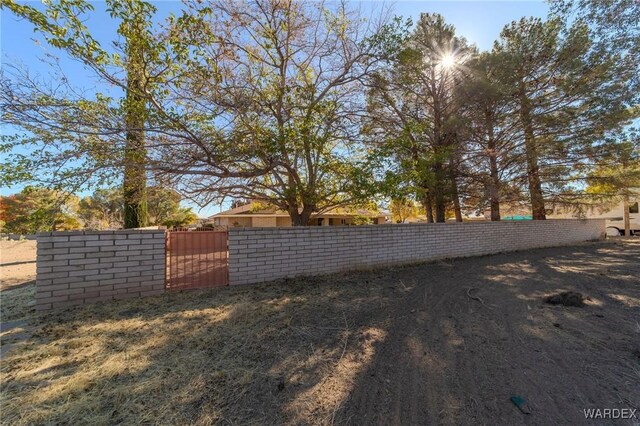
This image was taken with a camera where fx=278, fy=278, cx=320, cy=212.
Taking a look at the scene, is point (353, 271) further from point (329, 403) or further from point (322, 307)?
point (329, 403)

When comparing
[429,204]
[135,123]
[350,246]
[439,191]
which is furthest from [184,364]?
[429,204]

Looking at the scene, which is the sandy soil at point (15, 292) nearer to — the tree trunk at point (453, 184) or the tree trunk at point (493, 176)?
the tree trunk at point (453, 184)

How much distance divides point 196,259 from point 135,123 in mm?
2544

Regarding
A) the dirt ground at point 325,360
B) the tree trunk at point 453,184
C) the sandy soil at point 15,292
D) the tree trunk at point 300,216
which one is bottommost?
the dirt ground at point 325,360

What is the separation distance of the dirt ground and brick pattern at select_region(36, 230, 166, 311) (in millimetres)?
349

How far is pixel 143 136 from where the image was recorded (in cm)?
493

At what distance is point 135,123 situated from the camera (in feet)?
15.4

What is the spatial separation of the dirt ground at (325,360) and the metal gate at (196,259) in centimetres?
46

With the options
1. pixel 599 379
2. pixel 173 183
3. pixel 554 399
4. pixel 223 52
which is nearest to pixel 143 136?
pixel 173 183

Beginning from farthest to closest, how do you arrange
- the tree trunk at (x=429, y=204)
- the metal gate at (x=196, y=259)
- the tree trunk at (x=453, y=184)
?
→ 1. the tree trunk at (x=429, y=204)
2. the tree trunk at (x=453, y=184)
3. the metal gate at (x=196, y=259)

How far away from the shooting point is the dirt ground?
2.02 meters

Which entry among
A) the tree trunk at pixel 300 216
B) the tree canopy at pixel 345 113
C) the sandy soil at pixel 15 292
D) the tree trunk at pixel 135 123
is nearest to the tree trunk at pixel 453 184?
the tree canopy at pixel 345 113

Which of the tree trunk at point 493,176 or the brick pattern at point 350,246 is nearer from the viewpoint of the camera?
the brick pattern at point 350,246

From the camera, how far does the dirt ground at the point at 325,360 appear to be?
2020 mm
